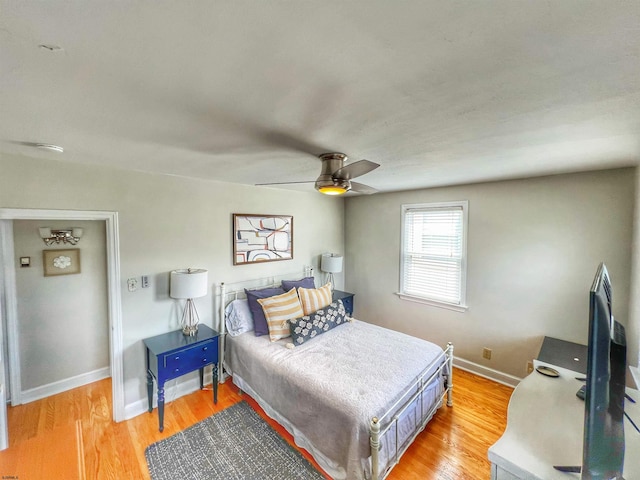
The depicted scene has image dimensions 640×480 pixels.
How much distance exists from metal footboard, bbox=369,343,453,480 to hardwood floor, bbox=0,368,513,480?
15cm

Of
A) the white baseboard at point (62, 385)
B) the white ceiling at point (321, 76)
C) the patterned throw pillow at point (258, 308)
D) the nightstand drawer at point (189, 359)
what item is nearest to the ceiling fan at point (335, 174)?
the white ceiling at point (321, 76)

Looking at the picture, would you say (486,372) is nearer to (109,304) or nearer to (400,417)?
(400,417)

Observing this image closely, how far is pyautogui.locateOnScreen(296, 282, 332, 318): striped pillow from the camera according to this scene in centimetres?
315

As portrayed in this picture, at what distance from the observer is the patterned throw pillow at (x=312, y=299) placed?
315 centimetres

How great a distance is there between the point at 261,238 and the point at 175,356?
5.24 ft

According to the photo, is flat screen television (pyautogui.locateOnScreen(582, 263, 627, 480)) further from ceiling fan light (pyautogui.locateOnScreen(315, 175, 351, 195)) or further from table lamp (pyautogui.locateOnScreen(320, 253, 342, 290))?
table lamp (pyautogui.locateOnScreen(320, 253, 342, 290))

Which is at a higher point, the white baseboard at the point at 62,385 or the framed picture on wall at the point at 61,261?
the framed picture on wall at the point at 61,261

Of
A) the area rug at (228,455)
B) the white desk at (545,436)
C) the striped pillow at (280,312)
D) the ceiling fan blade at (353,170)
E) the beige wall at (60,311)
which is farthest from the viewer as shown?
the striped pillow at (280,312)

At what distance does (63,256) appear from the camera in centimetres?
282

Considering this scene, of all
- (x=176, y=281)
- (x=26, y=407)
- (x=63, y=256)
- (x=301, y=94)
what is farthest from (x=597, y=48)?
(x=26, y=407)

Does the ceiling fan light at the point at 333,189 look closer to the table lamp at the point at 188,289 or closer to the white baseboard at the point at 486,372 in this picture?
the table lamp at the point at 188,289

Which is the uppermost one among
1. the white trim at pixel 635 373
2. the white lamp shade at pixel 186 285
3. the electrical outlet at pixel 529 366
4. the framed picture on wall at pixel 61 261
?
the framed picture on wall at pixel 61 261

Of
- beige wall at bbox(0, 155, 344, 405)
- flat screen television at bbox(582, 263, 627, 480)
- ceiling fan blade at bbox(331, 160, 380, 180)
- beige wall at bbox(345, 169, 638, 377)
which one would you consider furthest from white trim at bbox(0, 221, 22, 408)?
beige wall at bbox(345, 169, 638, 377)

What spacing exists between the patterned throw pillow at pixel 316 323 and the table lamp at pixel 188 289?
39.1 inches
